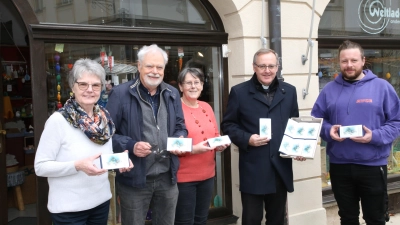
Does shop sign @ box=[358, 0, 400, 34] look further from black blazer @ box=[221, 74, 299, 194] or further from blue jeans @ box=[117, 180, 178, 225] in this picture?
blue jeans @ box=[117, 180, 178, 225]

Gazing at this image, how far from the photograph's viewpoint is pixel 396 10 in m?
6.08

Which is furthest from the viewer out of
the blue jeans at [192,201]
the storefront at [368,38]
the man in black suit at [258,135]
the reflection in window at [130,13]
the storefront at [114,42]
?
the storefront at [368,38]

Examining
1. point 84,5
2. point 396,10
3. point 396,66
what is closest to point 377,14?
point 396,10

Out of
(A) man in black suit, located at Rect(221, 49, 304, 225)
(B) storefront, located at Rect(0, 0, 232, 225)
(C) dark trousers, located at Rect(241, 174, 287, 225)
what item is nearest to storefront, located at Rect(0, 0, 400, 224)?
(B) storefront, located at Rect(0, 0, 232, 225)

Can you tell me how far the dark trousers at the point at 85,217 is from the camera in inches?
103

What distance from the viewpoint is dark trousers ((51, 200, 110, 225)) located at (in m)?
2.61

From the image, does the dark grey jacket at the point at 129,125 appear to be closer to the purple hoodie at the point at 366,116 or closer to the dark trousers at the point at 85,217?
the dark trousers at the point at 85,217

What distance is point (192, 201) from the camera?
3338 mm

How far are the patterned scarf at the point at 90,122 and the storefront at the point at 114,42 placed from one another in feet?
3.91

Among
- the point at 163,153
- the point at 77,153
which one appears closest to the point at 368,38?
the point at 163,153

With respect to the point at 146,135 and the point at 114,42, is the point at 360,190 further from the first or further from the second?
the point at 114,42

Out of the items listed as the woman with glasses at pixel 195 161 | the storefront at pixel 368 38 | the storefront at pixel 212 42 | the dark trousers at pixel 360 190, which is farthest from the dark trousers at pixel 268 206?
the storefront at pixel 368 38

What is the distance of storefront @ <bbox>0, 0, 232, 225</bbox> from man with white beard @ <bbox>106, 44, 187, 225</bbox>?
111 cm

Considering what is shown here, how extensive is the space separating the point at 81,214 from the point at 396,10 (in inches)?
216
